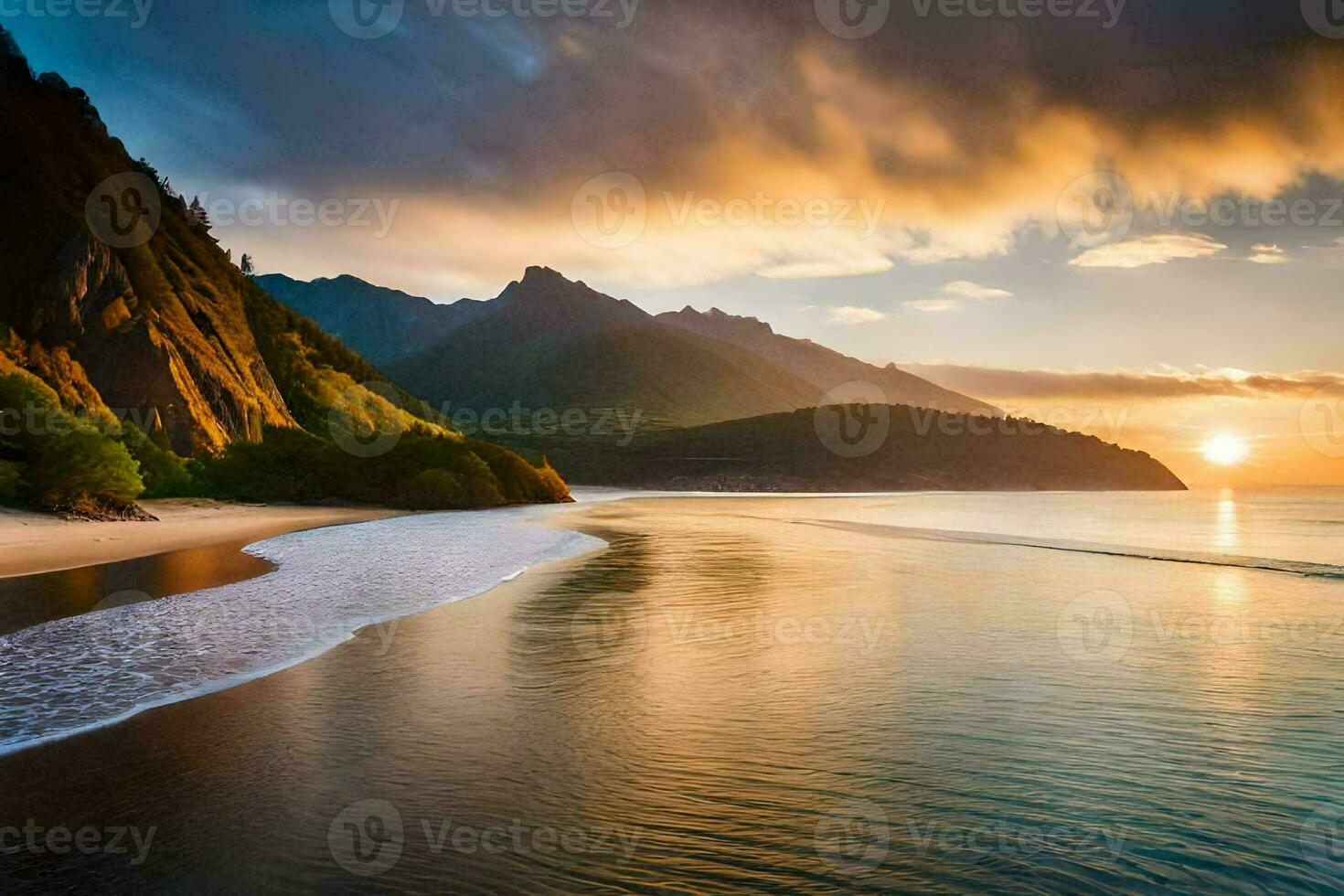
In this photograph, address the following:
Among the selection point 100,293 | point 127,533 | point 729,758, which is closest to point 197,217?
point 100,293

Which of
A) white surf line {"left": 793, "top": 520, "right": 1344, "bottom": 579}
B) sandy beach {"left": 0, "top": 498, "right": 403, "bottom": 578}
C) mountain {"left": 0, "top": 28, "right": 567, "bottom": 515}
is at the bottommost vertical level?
sandy beach {"left": 0, "top": 498, "right": 403, "bottom": 578}

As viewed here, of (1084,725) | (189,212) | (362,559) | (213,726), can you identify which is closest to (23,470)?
(362,559)

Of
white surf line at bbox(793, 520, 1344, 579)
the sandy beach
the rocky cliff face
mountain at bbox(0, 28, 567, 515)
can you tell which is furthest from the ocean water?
the rocky cliff face

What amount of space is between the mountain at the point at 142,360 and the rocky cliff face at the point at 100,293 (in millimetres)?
129

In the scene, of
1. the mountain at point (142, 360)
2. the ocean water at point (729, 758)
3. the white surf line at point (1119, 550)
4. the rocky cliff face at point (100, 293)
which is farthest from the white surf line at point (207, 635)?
the rocky cliff face at point (100, 293)

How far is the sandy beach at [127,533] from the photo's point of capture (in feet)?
90.0

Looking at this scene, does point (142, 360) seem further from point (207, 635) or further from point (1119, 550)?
point (1119, 550)

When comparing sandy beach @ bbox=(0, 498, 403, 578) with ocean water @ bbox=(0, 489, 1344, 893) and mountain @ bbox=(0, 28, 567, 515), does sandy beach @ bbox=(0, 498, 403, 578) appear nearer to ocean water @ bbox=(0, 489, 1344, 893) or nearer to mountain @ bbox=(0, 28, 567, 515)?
mountain @ bbox=(0, 28, 567, 515)

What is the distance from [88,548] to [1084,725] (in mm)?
31664

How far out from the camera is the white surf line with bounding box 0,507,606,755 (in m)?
11.1

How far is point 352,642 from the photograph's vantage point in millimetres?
15797

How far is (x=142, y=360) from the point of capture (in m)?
64.0

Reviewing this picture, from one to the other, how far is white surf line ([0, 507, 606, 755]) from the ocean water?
0.26 m

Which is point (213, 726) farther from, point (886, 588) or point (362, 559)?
point (362, 559)
